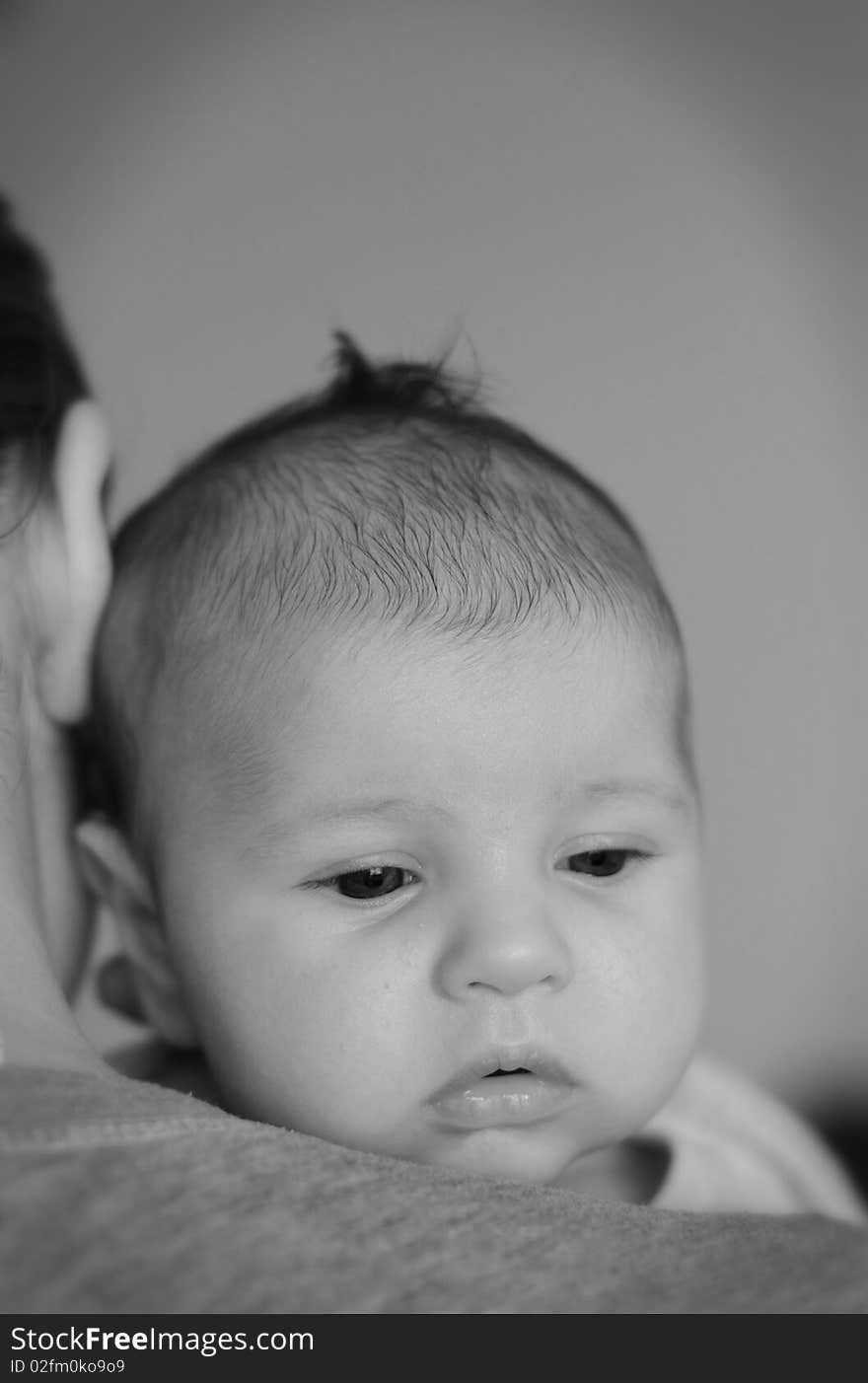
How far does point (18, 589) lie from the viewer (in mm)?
837

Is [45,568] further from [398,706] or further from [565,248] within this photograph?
[565,248]

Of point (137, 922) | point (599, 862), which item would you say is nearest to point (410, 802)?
point (599, 862)

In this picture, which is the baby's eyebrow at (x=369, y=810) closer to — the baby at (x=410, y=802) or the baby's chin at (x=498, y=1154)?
the baby at (x=410, y=802)

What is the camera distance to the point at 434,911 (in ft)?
2.47

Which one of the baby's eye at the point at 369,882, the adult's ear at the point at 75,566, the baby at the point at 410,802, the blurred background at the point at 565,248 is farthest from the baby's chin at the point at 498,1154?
the blurred background at the point at 565,248

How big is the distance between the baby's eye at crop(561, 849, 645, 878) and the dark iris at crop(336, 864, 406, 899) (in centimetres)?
11

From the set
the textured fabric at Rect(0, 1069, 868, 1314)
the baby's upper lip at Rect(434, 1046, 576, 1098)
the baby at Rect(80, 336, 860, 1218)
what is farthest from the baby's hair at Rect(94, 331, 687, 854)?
the textured fabric at Rect(0, 1069, 868, 1314)

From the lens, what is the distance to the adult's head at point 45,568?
829mm

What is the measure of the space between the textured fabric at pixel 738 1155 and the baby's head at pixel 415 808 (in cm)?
25

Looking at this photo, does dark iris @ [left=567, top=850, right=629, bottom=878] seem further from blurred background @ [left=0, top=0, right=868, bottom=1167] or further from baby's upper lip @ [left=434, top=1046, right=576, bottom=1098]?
blurred background @ [left=0, top=0, right=868, bottom=1167]

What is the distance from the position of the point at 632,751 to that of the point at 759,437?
1309 millimetres

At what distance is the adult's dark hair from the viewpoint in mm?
848

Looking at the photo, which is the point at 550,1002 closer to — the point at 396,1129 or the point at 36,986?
the point at 396,1129
